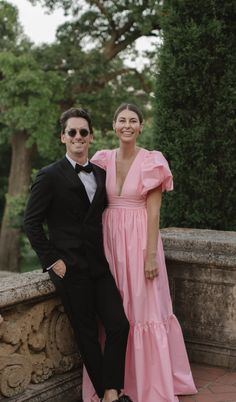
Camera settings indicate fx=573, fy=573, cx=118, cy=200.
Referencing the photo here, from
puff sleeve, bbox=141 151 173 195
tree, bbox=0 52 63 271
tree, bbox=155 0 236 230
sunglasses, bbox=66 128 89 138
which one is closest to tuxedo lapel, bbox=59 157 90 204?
sunglasses, bbox=66 128 89 138

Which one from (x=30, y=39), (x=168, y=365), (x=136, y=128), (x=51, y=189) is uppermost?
(x=30, y=39)

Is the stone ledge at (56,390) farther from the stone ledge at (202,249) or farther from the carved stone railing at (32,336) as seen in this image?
the stone ledge at (202,249)

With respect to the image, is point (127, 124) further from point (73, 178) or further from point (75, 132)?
point (73, 178)

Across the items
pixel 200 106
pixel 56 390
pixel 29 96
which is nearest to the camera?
pixel 56 390

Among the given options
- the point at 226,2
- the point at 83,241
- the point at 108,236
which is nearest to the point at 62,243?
the point at 83,241

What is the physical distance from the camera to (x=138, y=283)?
12.0 ft

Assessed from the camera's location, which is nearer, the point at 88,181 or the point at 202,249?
the point at 88,181

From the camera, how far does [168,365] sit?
364 cm

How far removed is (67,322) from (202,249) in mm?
1283

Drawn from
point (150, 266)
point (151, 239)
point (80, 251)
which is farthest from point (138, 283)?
point (80, 251)

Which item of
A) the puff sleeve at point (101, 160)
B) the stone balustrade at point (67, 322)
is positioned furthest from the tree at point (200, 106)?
the puff sleeve at point (101, 160)

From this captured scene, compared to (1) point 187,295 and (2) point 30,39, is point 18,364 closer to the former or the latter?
(1) point 187,295

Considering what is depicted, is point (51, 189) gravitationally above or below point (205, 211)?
above

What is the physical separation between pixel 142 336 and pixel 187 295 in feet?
3.00
